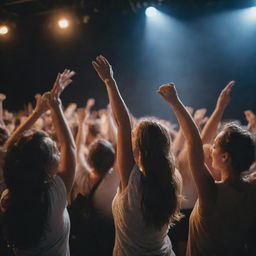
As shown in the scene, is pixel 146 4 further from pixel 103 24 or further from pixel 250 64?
pixel 250 64

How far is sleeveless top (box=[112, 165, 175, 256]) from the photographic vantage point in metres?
1.52

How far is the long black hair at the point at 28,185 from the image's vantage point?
4.93ft

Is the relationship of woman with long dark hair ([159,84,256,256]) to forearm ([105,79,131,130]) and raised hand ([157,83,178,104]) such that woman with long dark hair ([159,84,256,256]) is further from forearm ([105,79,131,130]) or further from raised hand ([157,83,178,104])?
forearm ([105,79,131,130])

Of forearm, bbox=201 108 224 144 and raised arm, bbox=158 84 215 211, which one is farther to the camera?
forearm, bbox=201 108 224 144

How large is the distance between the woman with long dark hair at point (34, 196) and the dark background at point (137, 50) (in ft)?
16.3

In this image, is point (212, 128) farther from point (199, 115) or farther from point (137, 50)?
point (137, 50)

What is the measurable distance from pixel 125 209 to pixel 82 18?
17.7 ft

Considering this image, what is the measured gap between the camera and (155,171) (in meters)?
1.52

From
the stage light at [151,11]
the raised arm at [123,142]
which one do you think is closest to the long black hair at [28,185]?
the raised arm at [123,142]

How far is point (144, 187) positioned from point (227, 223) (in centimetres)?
55

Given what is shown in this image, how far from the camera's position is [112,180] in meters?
2.32

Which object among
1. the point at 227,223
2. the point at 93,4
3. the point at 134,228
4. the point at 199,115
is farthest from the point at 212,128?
the point at 93,4

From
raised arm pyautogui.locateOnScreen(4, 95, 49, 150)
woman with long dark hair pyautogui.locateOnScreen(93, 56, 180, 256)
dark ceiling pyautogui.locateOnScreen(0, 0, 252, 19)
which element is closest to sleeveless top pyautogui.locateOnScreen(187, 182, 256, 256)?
woman with long dark hair pyautogui.locateOnScreen(93, 56, 180, 256)

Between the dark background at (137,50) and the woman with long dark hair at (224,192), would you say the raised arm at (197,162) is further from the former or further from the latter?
the dark background at (137,50)
